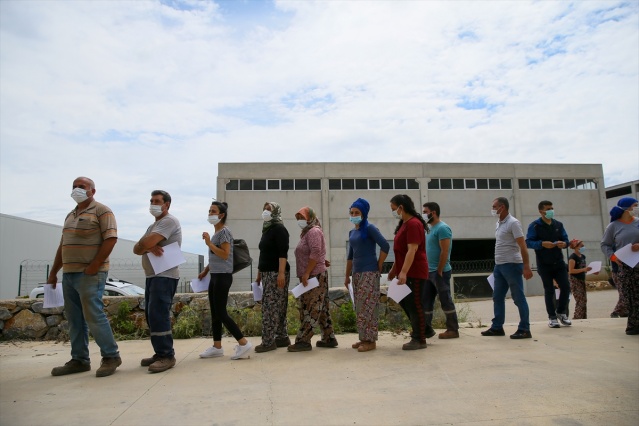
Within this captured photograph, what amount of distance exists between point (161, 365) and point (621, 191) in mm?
46717

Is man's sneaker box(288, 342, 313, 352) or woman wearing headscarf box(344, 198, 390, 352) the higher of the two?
woman wearing headscarf box(344, 198, 390, 352)

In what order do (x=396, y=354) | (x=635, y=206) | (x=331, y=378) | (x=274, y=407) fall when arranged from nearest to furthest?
(x=274, y=407) < (x=331, y=378) < (x=396, y=354) < (x=635, y=206)

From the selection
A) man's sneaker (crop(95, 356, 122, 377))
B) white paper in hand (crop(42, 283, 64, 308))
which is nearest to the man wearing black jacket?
man's sneaker (crop(95, 356, 122, 377))

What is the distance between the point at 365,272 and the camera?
5.20 metres

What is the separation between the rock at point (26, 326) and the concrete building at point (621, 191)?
134 feet

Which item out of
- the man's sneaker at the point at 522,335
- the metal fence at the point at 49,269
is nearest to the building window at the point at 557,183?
the metal fence at the point at 49,269

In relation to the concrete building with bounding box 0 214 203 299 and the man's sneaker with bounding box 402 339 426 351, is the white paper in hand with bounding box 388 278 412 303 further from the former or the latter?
the concrete building with bounding box 0 214 203 299

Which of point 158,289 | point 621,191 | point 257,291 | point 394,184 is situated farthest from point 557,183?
point 158,289

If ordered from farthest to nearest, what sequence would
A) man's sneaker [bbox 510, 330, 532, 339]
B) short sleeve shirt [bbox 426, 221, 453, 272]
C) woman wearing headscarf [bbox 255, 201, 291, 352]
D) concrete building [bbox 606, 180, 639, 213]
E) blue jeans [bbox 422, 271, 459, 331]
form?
concrete building [bbox 606, 180, 639, 213]
short sleeve shirt [bbox 426, 221, 453, 272]
blue jeans [bbox 422, 271, 459, 331]
man's sneaker [bbox 510, 330, 532, 339]
woman wearing headscarf [bbox 255, 201, 291, 352]

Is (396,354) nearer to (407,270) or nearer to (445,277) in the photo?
(407,270)

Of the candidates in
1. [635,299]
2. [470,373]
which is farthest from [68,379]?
[635,299]

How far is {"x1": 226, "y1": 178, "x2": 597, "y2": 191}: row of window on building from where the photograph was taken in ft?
86.9

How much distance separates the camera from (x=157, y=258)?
4.48 meters

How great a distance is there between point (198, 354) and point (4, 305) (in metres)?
3.57
